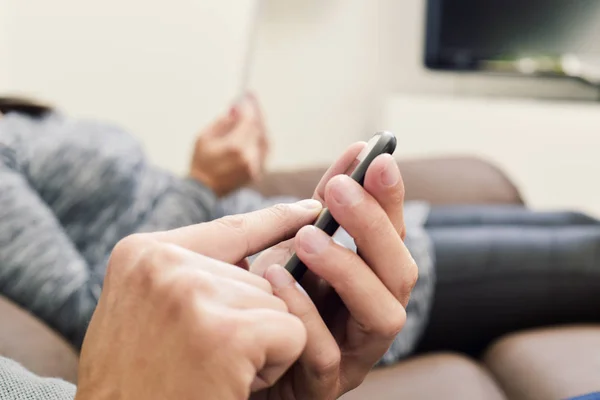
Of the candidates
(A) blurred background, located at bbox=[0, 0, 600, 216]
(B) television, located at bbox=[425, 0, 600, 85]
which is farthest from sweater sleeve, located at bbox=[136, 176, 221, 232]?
(B) television, located at bbox=[425, 0, 600, 85]

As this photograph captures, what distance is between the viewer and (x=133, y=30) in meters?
1.45

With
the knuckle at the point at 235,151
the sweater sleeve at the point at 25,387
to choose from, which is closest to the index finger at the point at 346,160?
the sweater sleeve at the point at 25,387

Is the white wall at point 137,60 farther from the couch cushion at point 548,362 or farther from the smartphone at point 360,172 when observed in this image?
the smartphone at point 360,172

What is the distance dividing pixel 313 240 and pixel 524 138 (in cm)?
121

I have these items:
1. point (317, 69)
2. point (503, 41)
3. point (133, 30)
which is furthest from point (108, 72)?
point (503, 41)

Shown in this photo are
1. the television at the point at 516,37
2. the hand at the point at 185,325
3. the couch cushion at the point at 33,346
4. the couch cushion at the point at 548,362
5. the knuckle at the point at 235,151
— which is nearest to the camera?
the hand at the point at 185,325

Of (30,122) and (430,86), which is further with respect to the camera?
(430,86)

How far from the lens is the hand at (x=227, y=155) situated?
2.97ft

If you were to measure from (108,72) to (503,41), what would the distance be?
1087mm

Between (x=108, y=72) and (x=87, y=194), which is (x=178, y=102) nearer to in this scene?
(x=108, y=72)

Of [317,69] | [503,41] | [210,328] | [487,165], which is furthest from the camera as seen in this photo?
[317,69]

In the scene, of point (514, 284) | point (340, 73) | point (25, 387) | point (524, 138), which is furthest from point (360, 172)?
point (340, 73)

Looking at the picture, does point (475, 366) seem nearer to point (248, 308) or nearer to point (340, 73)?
point (248, 308)

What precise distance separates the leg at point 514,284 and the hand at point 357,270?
1.38 ft
